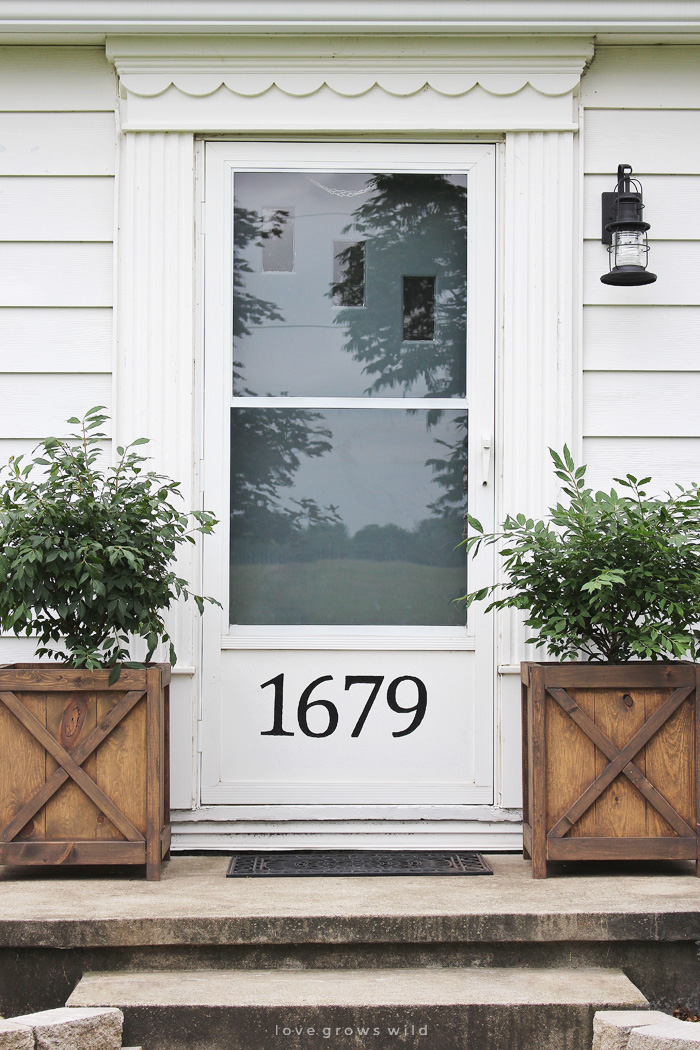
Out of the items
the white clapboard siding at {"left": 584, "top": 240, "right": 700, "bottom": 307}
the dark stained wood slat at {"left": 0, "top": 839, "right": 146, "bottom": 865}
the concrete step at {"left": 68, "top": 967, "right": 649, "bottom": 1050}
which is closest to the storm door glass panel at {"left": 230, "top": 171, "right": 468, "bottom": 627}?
the white clapboard siding at {"left": 584, "top": 240, "right": 700, "bottom": 307}

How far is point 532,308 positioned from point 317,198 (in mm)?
866

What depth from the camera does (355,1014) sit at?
2.19 metres

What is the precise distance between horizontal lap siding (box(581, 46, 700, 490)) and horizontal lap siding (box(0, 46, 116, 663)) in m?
1.71

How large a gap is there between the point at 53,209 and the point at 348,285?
107 cm

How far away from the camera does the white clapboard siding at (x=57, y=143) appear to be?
3195mm

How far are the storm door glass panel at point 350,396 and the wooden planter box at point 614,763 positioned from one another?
1.95 feet

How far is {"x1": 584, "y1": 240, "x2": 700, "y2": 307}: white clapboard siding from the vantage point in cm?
320

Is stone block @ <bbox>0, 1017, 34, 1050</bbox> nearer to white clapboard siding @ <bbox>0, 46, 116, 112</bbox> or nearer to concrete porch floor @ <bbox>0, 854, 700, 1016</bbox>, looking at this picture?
concrete porch floor @ <bbox>0, 854, 700, 1016</bbox>

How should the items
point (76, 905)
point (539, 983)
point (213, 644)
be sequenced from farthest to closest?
point (213, 644) < point (76, 905) < point (539, 983)

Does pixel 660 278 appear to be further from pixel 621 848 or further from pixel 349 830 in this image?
pixel 349 830

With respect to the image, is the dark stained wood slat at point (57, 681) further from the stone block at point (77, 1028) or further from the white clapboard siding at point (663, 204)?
the white clapboard siding at point (663, 204)

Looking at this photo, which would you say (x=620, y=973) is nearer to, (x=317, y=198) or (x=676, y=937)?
(x=676, y=937)

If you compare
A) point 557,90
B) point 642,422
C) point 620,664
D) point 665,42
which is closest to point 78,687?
point 620,664

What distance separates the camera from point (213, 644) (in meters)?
3.15
